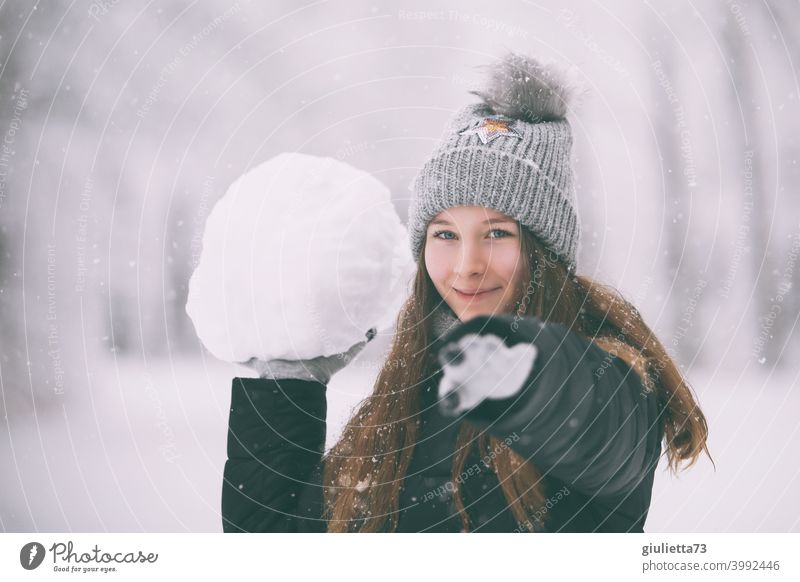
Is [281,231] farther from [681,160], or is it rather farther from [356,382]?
[681,160]

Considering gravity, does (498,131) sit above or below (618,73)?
below

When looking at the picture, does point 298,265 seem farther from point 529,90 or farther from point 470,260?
point 529,90

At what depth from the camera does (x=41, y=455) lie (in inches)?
35.3

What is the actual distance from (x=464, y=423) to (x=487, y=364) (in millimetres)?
147

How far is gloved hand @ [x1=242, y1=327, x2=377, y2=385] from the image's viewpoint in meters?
0.70

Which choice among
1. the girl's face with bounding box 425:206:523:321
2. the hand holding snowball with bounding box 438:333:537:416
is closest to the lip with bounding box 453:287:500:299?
the girl's face with bounding box 425:206:523:321

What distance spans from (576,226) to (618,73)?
28 cm

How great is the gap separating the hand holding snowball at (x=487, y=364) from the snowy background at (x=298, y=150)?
0.99ft

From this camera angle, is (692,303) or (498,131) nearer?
(498,131)

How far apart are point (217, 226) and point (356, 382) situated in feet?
0.77

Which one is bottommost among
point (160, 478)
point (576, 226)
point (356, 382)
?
point (160, 478)

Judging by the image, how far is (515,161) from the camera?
2.05 feet

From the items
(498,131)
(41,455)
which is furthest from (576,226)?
(41,455)

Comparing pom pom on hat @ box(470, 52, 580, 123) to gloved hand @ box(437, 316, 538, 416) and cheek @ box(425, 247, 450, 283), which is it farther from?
gloved hand @ box(437, 316, 538, 416)
